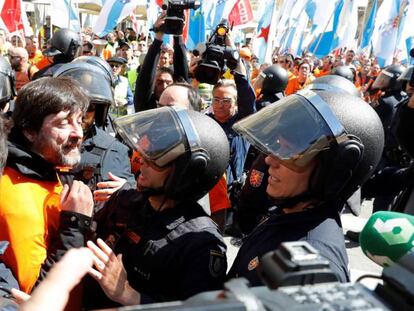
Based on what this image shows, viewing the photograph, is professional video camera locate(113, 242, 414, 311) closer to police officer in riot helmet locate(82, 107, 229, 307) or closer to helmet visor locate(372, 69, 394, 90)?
police officer in riot helmet locate(82, 107, 229, 307)

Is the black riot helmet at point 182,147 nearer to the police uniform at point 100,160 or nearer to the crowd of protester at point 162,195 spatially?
the crowd of protester at point 162,195

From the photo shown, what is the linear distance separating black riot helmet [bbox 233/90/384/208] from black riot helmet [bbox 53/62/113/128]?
5.03 ft

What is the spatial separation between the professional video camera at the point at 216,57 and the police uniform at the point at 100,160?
4.64ft

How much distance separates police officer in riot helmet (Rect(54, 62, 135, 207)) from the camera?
2.41 meters

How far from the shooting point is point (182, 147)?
1.89 meters

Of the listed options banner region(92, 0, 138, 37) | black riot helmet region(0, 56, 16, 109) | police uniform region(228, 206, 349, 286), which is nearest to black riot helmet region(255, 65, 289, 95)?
black riot helmet region(0, 56, 16, 109)

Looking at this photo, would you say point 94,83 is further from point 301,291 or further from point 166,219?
point 301,291

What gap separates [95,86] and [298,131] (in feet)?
6.07

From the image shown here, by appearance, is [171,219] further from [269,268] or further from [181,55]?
[181,55]

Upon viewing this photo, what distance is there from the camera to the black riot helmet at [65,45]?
594cm

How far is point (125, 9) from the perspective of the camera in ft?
31.5

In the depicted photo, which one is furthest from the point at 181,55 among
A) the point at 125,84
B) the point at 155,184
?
the point at 125,84

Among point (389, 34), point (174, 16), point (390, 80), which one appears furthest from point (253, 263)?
point (389, 34)

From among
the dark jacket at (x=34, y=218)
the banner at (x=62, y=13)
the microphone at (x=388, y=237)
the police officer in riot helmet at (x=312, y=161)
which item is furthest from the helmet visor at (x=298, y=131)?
the banner at (x=62, y=13)
